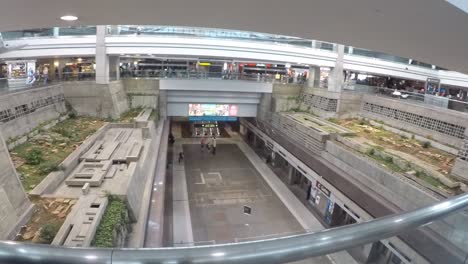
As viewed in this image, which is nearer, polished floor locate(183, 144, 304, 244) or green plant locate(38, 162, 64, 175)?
green plant locate(38, 162, 64, 175)

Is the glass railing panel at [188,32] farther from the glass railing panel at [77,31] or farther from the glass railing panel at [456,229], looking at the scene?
the glass railing panel at [456,229]

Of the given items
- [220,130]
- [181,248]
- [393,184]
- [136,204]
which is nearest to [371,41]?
[181,248]

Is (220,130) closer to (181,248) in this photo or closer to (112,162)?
(112,162)

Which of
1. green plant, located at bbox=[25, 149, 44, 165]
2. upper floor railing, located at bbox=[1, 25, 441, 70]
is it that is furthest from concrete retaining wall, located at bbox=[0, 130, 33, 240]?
upper floor railing, located at bbox=[1, 25, 441, 70]

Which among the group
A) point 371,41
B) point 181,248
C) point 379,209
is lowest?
point 379,209

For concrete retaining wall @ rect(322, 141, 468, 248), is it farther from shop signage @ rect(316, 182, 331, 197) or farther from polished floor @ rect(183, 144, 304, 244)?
polished floor @ rect(183, 144, 304, 244)

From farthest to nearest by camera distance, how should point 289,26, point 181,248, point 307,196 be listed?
point 307,196 < point 289,26 < point 181,248

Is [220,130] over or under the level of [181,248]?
under
